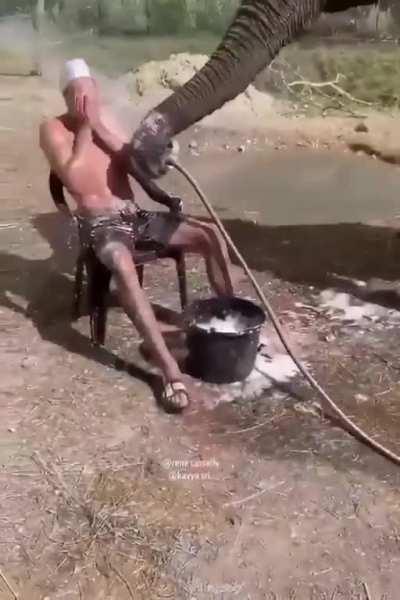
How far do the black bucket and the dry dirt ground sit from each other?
151 mm

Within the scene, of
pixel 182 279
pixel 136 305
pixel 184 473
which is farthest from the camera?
pixel 182 279

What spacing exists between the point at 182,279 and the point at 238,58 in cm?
112

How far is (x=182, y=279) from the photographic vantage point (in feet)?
14.3

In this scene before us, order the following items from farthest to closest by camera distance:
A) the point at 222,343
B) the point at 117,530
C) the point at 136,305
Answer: the point at 136,305, the point at 222,343, the point at 117,530

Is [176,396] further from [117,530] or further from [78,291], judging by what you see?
[78,291]

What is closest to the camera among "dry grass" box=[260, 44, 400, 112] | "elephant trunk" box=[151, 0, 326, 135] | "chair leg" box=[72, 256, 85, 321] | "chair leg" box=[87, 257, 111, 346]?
"elephant trunk" box=[151, 0, 326, 135]

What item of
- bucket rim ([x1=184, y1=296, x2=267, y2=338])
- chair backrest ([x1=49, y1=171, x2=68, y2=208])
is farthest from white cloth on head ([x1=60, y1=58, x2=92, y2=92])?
bucket rim ([x1=184, y1=296, x2=267, y2=338])

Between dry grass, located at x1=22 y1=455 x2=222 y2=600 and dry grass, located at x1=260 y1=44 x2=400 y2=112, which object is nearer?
dry grass, located at x1=22 y1=455 x2=222 y2=600

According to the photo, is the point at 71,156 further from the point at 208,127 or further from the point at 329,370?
the point at 208,127

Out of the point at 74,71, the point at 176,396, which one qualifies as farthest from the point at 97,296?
the point at 74,71

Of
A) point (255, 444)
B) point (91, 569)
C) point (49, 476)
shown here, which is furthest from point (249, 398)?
point (91, 569)

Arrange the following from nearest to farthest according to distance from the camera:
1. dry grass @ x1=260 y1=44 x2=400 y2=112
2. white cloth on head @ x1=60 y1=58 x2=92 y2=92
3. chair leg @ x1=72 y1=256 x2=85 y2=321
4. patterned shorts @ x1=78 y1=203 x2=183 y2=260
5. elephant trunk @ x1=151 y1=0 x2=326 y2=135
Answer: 1. elephant trunk @ x1=151 y1=0 x2=326 y2=135
2. patterned shorts @ x1=78 y1=203 x2=183 y2=260
3. white cloth on head @ x1=60 y1=58 x2=92 y2=92
4. chair leg @ x1=72 y1=256 x2=85 y2=321
5. dry grass @ x1=260 y1=44 x2=400 y2=112

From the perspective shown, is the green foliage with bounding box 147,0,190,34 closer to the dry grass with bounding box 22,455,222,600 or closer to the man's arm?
the man's arm

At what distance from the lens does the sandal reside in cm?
358
